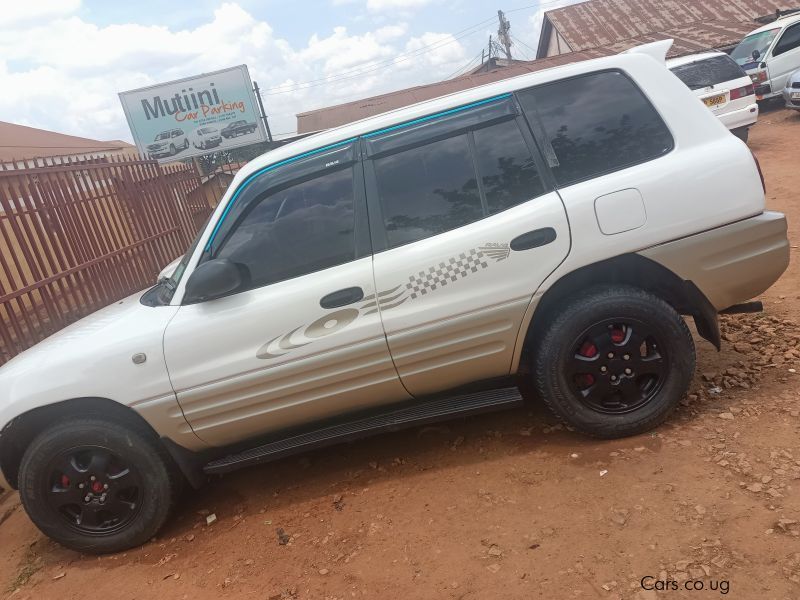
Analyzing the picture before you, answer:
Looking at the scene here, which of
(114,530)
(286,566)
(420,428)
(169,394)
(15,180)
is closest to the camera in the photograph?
(286,566)

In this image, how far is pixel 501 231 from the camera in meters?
2.72

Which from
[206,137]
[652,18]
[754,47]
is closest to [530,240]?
[754,47]

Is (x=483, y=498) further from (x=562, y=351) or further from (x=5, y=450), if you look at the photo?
(x=5, y=450)

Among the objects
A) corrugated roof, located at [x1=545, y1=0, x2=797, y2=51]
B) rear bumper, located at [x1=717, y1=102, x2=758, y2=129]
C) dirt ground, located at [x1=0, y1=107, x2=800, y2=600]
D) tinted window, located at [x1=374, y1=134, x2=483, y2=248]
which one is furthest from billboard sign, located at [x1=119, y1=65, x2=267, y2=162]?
tinted window, located at [x1=374, y1=134, x2=483, y2=248]

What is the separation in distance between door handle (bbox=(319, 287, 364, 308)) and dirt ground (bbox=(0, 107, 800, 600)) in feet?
3.51

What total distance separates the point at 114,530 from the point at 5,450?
0.70 metres

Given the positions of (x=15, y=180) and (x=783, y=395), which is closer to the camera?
(x=783, y=395)

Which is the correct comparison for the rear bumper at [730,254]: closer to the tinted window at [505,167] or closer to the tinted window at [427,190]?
the tinted window at [505,167]

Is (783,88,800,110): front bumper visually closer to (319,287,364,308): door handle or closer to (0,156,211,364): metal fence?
(0,156,211,364): metal fence

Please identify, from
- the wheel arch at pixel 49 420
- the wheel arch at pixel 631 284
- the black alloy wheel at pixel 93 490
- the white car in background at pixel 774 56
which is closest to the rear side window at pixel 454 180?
the wheel arch at pixel 631 284

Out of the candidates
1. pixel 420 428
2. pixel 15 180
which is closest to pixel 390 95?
pixel 15 180

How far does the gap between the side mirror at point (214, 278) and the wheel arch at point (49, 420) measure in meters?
0.75

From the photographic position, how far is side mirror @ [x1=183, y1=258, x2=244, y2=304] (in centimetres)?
266

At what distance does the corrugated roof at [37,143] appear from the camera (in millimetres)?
13727
